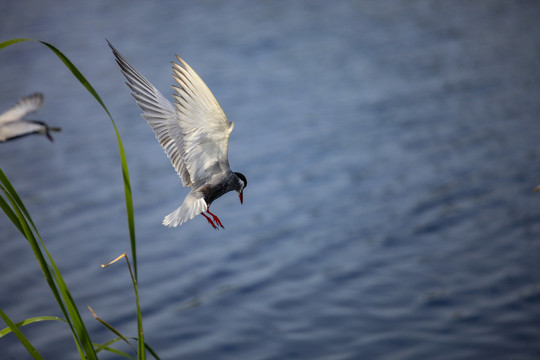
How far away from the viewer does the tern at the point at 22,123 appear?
2.08 meters

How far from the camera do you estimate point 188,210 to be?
2652mm

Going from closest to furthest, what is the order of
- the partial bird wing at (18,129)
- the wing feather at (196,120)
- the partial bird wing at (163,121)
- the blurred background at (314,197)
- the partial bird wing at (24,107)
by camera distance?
1. the partial bird wing at (18,129)
2. the partial bird wing at (24,107)
3. the wing feather at (196,120)
4. the partial bird wing at (163,121)
5. the blurred background at (314,197)

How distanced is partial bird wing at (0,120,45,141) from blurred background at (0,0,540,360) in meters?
7.06

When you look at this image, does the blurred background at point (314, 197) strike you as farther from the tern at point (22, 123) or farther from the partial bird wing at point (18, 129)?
the partial bird wing at point (18, 129)

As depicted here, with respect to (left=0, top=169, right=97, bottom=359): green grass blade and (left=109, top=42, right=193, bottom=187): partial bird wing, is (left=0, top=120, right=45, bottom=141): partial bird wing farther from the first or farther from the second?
(left=109, top=42, right=193, bottom=187): partial bird wing

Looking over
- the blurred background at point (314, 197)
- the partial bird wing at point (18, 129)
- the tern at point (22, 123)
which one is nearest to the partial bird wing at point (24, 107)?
the tern at point (22, 123)

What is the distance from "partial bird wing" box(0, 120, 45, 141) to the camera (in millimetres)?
2059

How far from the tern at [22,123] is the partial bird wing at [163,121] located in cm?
60

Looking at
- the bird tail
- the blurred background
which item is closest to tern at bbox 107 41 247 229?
the bird tail

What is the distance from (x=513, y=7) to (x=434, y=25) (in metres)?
3.14

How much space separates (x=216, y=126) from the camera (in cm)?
283

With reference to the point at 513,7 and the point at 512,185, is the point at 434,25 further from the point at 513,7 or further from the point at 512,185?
Result: the point at 512,185

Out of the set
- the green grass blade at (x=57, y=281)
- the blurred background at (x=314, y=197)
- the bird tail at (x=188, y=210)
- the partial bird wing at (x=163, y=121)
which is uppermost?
the blurred background at (x=314, y=197)

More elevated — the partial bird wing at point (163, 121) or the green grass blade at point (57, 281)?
the partial bird wing at point (163, 121)
